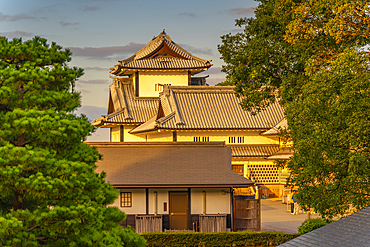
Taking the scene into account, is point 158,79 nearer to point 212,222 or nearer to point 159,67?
point 159,67

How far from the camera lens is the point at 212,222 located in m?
21.0

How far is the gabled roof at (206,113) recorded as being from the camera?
1587 inches

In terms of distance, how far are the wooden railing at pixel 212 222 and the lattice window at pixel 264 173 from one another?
18780 millimetres

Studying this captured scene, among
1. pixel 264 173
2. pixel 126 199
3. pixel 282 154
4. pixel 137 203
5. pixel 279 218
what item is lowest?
pixel 279 218

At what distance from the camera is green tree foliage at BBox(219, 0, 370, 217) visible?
13461 millimetres

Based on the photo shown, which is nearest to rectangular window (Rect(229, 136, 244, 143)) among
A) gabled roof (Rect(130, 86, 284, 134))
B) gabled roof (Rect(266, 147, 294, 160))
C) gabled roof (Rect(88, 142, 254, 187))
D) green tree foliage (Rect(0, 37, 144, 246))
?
gabled roof (Rect(130, 86, 284, 134))

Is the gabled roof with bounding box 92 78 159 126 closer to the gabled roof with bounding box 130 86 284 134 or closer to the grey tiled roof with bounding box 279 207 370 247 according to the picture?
the gabled roof with bounding box 130 86 284 134

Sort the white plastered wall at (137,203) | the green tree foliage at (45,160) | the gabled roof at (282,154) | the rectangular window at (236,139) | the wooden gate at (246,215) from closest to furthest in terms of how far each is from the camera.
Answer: the green tree foliage at (45,160)
the white plastered wall at (137,203)
the wooden gate at (246,215)
the gabled roof at (282,154)
the rectangular window at (236,139)

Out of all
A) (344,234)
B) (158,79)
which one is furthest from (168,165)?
(158,79)

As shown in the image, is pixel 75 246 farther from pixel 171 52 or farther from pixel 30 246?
pixel 171 52

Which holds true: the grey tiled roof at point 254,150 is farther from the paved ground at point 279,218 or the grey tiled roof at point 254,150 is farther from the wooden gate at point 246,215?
the wooden gate at point 246,215

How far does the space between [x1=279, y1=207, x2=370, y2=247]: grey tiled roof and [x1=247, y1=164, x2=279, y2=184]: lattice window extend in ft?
92.9

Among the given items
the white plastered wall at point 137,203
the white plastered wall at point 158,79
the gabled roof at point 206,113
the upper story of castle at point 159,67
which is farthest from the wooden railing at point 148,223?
the white plastered wall at point 158,79

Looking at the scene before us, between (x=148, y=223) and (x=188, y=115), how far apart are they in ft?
69.9
